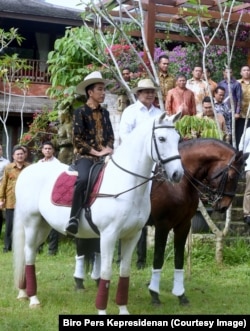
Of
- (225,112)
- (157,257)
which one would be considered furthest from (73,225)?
(225,112)

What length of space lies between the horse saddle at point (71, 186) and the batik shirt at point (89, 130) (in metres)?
0.26

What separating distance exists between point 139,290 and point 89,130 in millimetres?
2524

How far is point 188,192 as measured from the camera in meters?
7.87

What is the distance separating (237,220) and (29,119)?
1165 cm

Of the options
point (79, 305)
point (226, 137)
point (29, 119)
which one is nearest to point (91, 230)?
point (79, 305)

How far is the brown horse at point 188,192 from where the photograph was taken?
25.7 feet

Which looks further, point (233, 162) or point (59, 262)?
point (59, 262)

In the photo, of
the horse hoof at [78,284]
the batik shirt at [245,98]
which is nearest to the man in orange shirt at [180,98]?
the batik shirt at [245,98]

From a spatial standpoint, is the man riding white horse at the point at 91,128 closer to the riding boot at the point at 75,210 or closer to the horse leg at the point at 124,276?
the riding boot at the point at 75,210

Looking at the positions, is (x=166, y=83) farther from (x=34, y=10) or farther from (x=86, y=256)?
(x=34, y=10)

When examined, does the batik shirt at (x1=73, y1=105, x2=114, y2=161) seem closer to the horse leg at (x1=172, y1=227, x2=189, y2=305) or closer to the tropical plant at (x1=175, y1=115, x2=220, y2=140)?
the horse leg at (x1=172, y1=227, x2=189, y2=305)

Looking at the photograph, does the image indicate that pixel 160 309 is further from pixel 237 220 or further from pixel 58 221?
pixel 237 220

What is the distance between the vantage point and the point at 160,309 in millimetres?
7652
